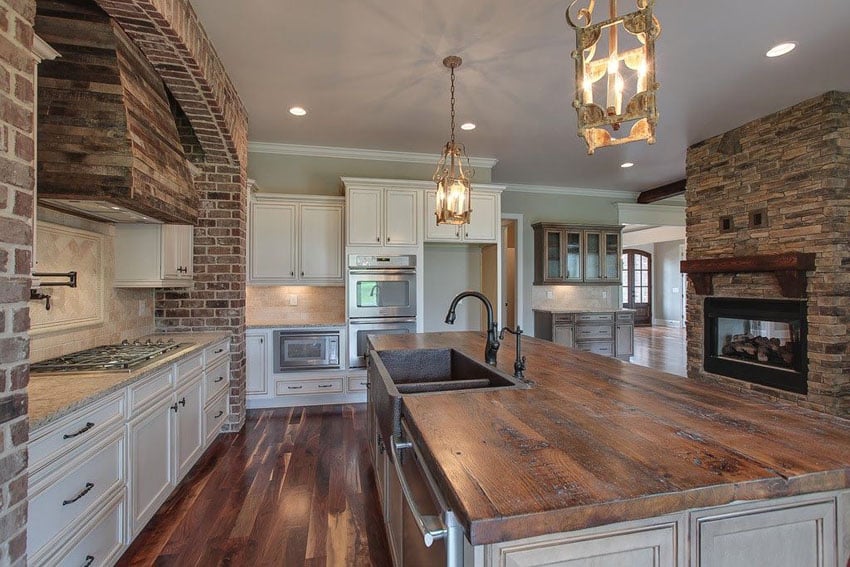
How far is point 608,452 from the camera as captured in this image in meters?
0.92

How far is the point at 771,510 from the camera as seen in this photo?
864 millimetres

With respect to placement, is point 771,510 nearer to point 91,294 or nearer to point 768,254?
point 91,294

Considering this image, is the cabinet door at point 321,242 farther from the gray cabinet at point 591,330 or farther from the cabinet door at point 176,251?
the gray cabinet at point 591,330

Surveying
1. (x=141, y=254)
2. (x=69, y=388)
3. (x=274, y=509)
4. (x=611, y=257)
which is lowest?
(x=274, y=509)

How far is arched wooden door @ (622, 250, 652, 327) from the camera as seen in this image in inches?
468

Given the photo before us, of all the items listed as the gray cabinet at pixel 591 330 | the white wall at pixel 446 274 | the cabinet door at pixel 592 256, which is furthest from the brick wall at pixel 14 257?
the cabinet door at pixel 592 256

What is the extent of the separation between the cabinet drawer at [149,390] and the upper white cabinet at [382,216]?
2.21 metres

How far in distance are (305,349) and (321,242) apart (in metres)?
1.12

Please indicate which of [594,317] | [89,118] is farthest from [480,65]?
[594,317]

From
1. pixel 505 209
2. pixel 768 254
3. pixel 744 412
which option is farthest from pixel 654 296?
pixel 744 412

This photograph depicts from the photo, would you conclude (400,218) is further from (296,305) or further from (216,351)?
(216,351)

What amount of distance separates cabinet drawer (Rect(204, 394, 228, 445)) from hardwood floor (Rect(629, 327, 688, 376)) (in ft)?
16.4

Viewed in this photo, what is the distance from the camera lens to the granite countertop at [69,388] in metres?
1.41

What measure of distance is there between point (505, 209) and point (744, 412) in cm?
536
